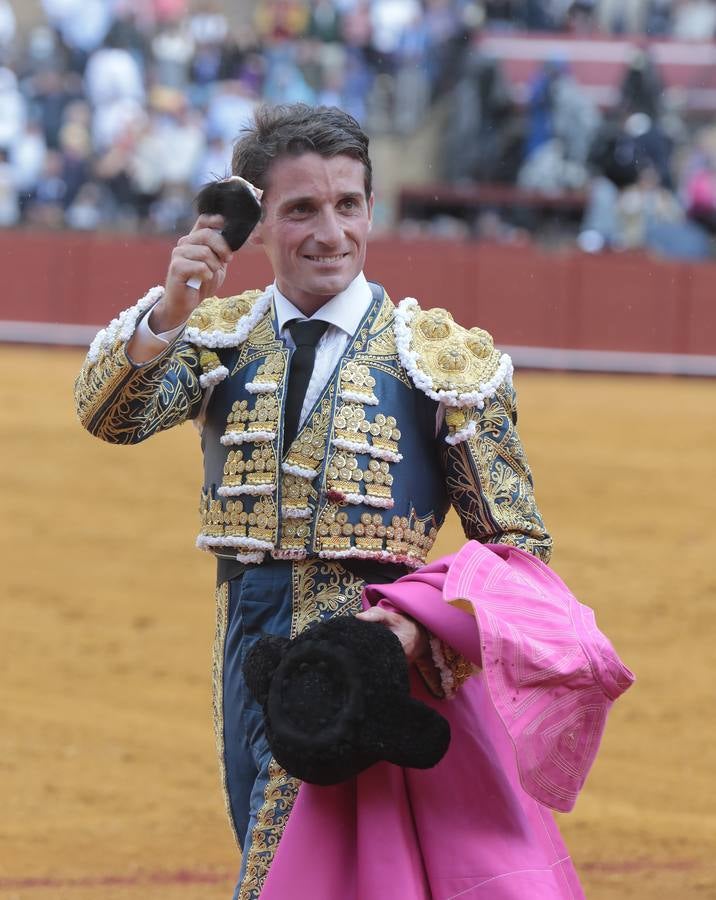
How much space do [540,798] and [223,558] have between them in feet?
2.00

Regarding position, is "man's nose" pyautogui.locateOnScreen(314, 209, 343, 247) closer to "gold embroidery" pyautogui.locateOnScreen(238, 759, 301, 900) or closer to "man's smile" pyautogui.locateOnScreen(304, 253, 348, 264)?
"man's smile" pyautogui.locateOnScreen(304, 253, 348, 264)

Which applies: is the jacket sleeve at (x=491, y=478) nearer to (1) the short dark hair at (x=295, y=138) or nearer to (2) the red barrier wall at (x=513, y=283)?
(1) the short dark hair at (x=295, y=138)

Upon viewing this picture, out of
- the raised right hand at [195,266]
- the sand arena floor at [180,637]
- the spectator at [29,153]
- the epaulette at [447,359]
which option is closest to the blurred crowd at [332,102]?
the spectator at [29,153]

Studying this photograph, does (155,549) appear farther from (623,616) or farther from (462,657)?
(462,657)

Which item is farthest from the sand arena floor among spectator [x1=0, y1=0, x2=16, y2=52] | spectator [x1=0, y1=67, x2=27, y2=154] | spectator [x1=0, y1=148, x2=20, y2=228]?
spectator [x1=0, y1=0, x2=16, y2=52]

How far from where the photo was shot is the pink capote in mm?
2328

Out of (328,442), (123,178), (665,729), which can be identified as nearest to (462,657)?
(328,442)

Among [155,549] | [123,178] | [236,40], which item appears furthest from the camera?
[236,40]

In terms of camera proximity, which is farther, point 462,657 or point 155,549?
point 155,549

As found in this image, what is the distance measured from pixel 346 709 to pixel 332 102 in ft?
34.5

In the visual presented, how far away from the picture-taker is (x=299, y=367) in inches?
102

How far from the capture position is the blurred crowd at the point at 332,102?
39.8ft

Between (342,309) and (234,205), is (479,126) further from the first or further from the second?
(234,205)

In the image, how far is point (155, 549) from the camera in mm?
8422
